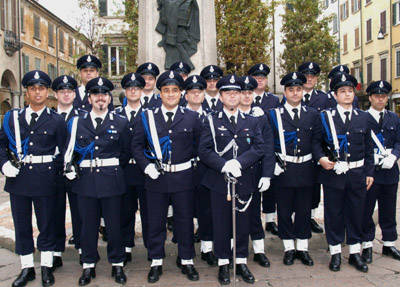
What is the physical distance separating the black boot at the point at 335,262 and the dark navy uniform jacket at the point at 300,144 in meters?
0.86

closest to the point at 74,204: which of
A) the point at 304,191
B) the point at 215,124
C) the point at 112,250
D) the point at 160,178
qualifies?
the point at 112,250

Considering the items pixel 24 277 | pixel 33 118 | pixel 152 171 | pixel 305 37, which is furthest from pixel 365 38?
pixel 24 277

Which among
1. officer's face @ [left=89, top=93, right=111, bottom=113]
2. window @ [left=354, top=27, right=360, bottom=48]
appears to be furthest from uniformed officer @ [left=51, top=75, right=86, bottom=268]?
window @ [left=354, top=27, right=360, bottom=48]

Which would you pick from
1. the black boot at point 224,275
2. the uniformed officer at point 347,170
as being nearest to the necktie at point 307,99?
the uniformed officer at point 347,170

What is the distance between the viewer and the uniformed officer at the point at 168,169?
15.0 ft

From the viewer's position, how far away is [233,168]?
4273 mm

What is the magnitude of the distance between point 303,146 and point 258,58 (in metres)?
13.0

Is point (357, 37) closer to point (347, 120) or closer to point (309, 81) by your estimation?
point (309, 81)

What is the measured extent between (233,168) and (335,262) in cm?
171

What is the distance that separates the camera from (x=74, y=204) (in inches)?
196

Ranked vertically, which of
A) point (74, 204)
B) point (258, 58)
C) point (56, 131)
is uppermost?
point (258, 58)

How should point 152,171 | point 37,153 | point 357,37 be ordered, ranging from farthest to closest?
1. point 357,37
2. point 37,153
3. point 152,171

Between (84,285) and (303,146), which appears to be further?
(303,146)

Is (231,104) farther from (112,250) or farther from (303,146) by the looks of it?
(112,250)
